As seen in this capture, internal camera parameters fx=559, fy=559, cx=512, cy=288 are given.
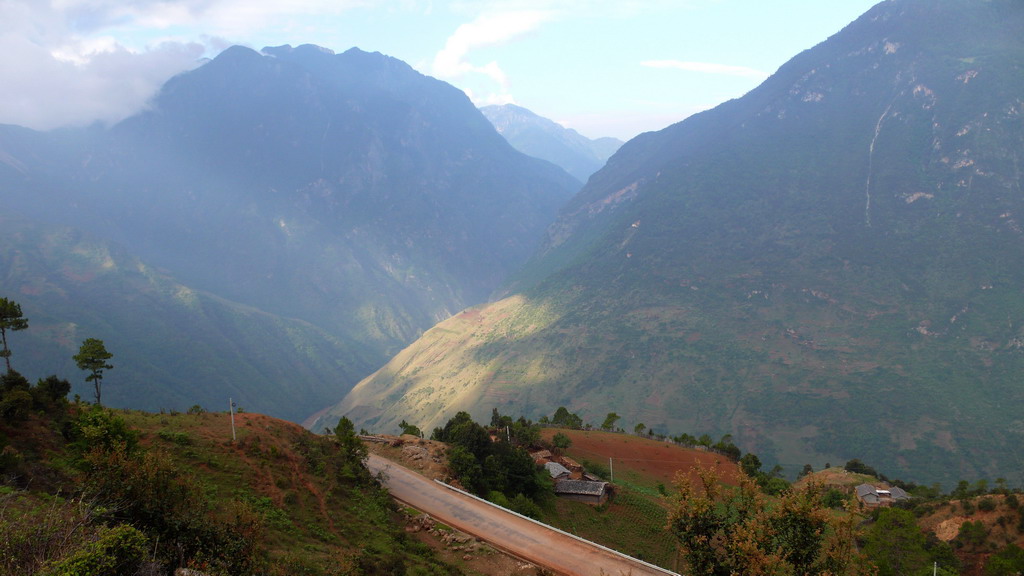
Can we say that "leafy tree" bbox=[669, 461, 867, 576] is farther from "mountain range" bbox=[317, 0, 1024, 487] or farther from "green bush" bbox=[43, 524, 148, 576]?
"mountain range" bbox=[317, 0, 1024, 487]

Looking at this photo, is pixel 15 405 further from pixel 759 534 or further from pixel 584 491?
pixel 584 491

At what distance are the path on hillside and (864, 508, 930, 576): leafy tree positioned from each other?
18950mm

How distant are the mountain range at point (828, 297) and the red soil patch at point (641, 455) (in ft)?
128

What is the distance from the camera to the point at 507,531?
29812 mm

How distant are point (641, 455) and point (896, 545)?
33.1 metres

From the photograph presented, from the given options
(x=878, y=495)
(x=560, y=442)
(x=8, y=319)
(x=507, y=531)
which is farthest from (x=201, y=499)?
(x=878, y=495)

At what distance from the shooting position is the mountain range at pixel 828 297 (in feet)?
342

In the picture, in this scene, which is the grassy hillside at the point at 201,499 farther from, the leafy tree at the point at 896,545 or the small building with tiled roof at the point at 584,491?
the leafy tree at the point at 896,545

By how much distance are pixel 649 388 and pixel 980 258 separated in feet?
261

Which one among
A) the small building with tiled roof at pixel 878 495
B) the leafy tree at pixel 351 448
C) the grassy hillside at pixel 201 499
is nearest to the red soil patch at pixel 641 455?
the small building with tiled roof at pixel 878 495

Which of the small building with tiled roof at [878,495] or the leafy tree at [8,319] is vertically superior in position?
the leafy tree at [8,319]

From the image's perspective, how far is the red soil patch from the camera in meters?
61.4

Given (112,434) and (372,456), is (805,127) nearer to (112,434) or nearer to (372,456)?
(372,456)

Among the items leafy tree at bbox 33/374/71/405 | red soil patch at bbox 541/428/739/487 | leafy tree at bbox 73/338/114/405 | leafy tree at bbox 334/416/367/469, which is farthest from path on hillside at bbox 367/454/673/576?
red soil patch at bbox 541/428/739/487
